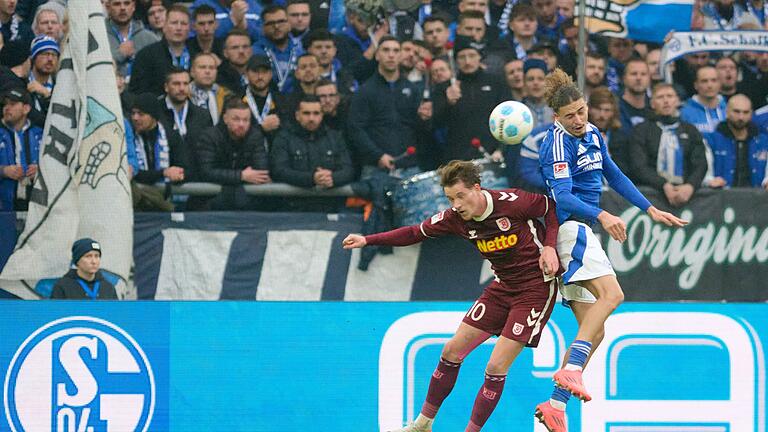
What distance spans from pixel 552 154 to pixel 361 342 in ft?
5.81

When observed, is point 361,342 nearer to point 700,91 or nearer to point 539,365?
point 539,365

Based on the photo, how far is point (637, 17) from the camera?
9.81 m

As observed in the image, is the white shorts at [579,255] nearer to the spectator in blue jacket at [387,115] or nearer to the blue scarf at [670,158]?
the spectator in blue jacket at [387,115]

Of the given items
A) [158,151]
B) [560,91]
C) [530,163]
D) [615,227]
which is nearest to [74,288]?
[158,151]

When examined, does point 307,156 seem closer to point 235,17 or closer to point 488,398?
point 235,17

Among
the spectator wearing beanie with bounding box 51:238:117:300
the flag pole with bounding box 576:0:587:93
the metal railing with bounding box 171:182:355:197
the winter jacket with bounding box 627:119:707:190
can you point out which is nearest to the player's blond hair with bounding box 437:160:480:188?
the flag pole with bounding box 576:0:587:93

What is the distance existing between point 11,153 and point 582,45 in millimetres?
A: 4445

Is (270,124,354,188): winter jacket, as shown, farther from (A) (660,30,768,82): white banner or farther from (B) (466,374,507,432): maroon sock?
(B) (466,374,507,432): maroon sock

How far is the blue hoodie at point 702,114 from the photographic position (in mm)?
10227

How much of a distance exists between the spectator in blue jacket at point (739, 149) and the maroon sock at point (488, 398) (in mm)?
3894

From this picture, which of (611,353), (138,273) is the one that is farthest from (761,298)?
(138,273)

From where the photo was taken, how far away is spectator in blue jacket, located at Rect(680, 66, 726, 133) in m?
10.3

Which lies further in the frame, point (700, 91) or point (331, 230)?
point (700, 91)

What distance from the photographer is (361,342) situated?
7688 millimetres
